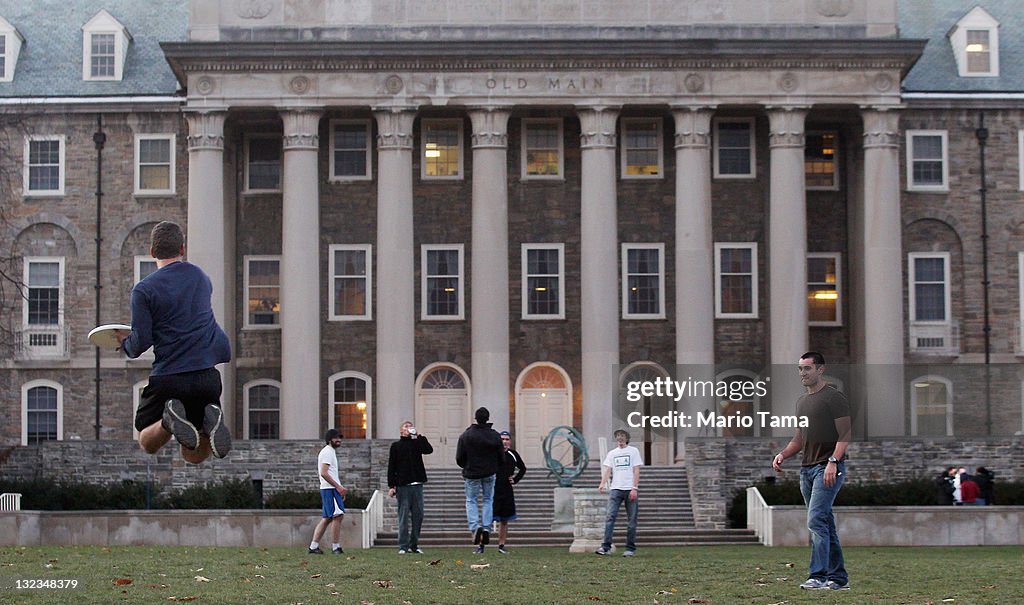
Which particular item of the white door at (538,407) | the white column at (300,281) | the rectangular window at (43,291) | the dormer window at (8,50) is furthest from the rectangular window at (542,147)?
the dormer window at (8,50)

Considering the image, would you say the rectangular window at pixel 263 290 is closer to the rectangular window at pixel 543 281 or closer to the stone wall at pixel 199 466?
the stone wall at pixel 199 466

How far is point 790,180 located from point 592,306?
678 centimetres

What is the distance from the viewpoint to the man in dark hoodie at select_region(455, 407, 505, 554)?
2688cm

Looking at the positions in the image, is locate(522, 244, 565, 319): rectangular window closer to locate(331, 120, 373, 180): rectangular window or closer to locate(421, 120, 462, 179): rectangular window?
locate(421, 120, 462, 179): rectangular window

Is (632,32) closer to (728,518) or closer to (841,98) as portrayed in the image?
(841,98)

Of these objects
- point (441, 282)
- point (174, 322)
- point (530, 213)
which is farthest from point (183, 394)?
point (530, 213)

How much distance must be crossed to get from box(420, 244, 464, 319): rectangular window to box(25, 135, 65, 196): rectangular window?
11596mm

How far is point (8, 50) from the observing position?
57.8 meters

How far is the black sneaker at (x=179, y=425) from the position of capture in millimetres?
10695

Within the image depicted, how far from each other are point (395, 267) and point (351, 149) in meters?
4.97

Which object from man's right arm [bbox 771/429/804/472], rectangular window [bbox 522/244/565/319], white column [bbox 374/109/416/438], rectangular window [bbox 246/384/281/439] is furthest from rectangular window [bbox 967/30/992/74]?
man's right arm [bbox 771/429/804/472]

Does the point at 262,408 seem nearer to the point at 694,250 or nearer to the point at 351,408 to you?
the point at 351,408

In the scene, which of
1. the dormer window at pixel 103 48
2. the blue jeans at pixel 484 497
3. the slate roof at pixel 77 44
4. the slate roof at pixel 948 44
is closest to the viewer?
the blue jeans at pixel 484 497

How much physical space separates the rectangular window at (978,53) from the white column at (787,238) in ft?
28.6
